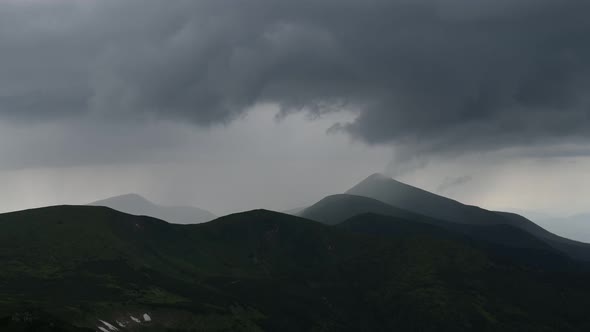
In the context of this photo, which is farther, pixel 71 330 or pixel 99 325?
pixel 99 325

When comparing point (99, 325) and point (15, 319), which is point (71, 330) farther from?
point (99, 325)

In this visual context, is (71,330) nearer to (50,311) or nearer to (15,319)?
(15,319)

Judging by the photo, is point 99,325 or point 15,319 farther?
point 99,325

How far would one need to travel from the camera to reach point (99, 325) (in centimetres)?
19425

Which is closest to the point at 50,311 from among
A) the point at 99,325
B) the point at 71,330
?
the point at 99,325

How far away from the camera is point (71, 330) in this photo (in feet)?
476

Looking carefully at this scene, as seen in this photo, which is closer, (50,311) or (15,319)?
(15,319)

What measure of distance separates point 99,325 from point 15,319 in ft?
196

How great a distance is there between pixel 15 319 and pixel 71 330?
14.8m

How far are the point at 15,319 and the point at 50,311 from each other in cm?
4883

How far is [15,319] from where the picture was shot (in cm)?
13775

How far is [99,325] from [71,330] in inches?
2051

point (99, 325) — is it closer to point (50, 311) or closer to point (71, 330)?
point (50, 311)

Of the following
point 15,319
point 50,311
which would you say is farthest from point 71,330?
point 50,311
